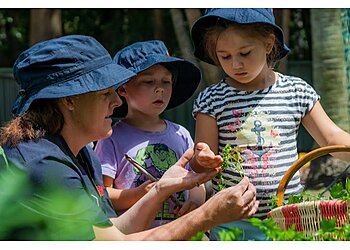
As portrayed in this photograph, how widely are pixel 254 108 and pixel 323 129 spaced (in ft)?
1.06

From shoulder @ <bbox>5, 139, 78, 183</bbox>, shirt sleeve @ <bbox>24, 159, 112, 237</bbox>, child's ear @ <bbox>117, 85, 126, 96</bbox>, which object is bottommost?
shirt sleeve @ <bbox>24, 159, 112, 237</bbox>

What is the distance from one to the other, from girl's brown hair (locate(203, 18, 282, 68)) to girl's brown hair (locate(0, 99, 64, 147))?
0.92 m

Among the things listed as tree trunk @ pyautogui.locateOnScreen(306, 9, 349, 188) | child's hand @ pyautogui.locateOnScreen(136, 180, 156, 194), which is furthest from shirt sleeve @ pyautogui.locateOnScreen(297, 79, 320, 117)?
tree trunk @ pyautogui.locateOnScreen(306, 9, 349, 188)

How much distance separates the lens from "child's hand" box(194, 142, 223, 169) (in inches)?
111

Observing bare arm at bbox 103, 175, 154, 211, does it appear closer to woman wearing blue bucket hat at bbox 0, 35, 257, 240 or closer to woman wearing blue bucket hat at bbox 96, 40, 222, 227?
woman wearing blue bucket hat at bbox 96, 40, 222, 227

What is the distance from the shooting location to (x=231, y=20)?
3.26m

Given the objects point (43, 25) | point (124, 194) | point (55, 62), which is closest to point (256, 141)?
point (124, 194)

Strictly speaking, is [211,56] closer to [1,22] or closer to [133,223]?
[133,223]

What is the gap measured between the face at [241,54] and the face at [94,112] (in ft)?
2.04

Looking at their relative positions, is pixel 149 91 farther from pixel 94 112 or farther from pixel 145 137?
pixel 94 112

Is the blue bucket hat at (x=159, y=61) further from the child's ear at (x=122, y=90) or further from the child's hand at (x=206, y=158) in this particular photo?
the child's hand at (x=206, y=158)

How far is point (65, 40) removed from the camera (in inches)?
108

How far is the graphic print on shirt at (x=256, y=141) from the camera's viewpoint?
10.8ft

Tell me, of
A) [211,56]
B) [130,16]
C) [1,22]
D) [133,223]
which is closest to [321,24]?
[211,56]
